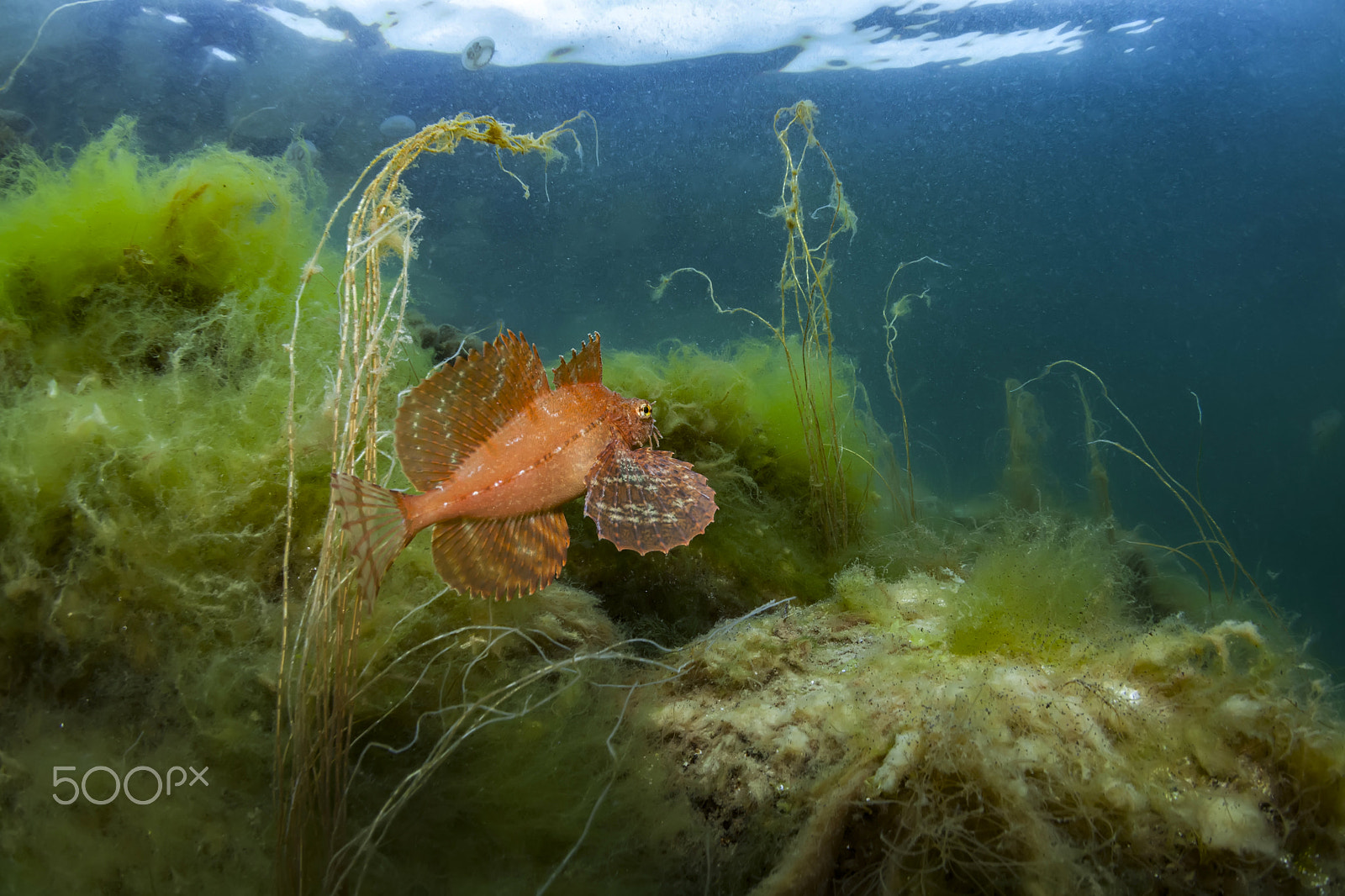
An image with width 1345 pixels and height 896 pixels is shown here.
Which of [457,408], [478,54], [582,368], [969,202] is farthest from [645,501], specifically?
[969,202]

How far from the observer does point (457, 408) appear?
2.04 metres

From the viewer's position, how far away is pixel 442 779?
2.01m

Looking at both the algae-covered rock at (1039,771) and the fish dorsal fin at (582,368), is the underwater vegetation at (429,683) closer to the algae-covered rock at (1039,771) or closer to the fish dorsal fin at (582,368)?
the algae-covered rock at (1039,771)

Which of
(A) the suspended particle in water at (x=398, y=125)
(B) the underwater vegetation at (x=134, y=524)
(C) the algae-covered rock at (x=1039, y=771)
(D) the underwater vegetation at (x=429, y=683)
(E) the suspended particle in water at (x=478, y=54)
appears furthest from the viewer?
(A) the suspended particle in water at (x=398, y=125)

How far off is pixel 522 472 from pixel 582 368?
54cm

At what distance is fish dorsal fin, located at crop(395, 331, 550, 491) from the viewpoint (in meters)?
2.00

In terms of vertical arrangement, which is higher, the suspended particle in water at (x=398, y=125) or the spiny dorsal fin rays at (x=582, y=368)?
the suspended particle in water at (x=398, y=125)

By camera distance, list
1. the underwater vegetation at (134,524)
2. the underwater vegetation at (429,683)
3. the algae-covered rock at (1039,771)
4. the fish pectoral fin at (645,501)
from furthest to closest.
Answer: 1. the fish pectoral fin at (645,501)
2. the underwater vegetation at (134,524)
3. the underwater vegetation at (429,683)
4. the algae-covered rock at (1039,771)

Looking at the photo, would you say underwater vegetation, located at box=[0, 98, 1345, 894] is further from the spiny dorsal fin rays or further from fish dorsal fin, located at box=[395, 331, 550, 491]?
the spiny dorsal fin rays

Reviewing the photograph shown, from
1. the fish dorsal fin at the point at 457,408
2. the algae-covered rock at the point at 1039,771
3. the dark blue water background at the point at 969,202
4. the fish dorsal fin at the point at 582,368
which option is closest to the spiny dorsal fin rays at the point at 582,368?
Answer: the fish dorsal fin at the point at 582,368

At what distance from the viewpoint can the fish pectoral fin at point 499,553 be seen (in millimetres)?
1989

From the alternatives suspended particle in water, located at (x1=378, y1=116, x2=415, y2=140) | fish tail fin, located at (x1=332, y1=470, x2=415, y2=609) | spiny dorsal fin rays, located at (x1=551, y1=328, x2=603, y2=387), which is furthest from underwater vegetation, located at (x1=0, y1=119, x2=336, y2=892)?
suspended particle in water, located at (x1=378, y1=116, x2=415, y2=140)

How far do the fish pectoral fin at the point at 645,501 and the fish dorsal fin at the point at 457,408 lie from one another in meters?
0.45

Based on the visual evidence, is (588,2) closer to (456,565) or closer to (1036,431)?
(1036,431)
